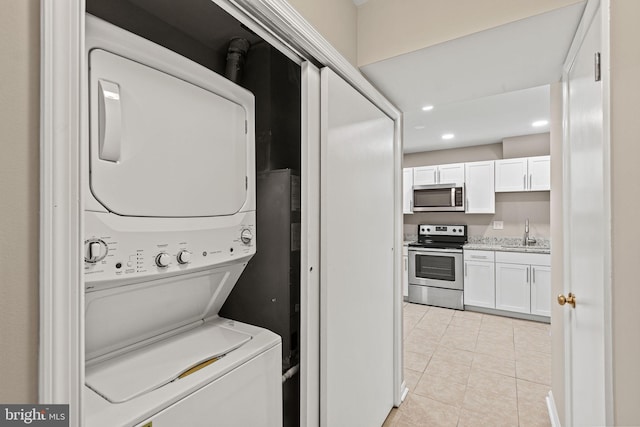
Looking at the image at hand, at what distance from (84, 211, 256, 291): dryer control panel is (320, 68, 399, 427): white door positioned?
0.41 metres

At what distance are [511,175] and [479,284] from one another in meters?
1.60

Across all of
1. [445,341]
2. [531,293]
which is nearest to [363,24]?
[445,341]

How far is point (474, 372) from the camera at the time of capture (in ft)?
8.29

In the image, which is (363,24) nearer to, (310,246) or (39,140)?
(310,246)

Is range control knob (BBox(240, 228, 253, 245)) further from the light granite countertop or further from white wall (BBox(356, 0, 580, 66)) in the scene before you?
the light granite countertop

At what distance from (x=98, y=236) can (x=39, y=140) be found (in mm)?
305

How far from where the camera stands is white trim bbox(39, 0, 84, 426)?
50 cm

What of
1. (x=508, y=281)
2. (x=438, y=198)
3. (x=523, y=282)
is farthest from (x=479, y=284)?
(x=438, y=198)

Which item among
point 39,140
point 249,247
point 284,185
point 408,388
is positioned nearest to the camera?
point 39,140

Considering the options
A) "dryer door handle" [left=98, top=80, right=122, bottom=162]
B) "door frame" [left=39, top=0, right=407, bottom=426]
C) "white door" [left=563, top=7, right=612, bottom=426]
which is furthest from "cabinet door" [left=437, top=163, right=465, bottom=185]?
"door frame" [left=39, top=0, right=407, bottom=426]

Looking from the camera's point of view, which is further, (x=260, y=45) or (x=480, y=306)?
(x=480, y=306)

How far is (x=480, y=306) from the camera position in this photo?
405 centimetres

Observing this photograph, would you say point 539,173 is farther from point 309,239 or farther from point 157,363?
point 157,363

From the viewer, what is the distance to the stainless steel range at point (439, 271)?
421 cm
